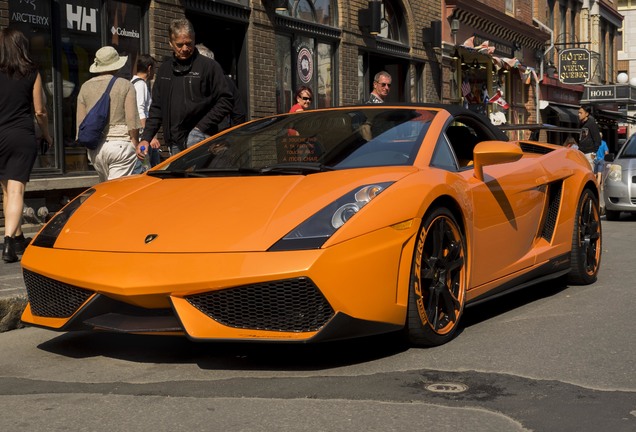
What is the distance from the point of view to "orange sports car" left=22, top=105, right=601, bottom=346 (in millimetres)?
4566

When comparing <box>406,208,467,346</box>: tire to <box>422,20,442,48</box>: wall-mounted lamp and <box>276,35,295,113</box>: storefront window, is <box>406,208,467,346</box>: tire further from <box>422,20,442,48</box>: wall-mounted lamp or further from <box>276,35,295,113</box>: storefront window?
<box>422,20,442,48</box>: wall-mounted lamp

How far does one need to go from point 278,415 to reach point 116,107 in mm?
5030

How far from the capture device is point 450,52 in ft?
79.5

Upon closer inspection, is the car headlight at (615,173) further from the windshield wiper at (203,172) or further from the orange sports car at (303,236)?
the windshield wiper at (203,172)

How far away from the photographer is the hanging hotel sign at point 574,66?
34281mm

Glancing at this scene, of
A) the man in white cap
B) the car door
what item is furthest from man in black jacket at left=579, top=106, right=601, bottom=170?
the car door

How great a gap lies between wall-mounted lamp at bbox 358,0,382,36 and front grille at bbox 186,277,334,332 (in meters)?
14.8

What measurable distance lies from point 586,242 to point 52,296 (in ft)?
13.4

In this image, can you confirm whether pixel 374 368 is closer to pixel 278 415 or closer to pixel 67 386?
pixel 278 415

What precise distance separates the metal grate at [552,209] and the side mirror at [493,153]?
113 centimetres

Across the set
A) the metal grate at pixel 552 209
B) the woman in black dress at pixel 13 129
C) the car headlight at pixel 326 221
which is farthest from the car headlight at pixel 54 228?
the metal grate at pixel 552 209

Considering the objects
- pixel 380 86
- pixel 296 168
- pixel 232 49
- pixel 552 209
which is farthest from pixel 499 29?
pixel 296 168

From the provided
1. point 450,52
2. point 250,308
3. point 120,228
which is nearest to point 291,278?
point 250,308

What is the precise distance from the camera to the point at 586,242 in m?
7.49
